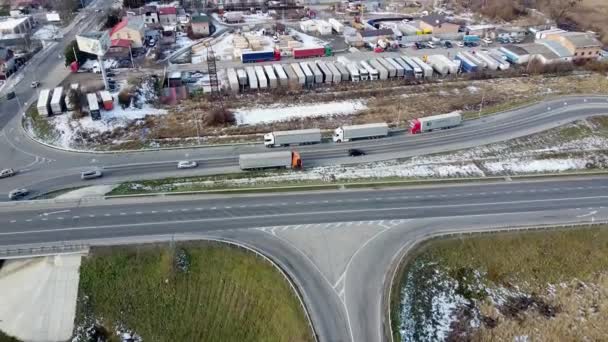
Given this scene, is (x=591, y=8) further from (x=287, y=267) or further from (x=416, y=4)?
(x=287, y=267)

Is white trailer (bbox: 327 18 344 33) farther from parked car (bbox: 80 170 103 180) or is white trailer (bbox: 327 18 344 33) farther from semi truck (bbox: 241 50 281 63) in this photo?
parked car (bbox: 80 170 103 180)

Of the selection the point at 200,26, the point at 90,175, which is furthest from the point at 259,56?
the point at 90,175

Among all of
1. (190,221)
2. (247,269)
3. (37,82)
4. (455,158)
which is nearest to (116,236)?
(190,221)

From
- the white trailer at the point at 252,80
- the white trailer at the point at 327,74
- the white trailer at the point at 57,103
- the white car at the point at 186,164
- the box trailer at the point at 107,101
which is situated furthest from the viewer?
the white trailer at the point at 327,74

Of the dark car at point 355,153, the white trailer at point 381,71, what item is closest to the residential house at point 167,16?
the white trailer at point 381,71

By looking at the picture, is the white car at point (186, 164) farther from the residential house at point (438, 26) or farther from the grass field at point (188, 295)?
the residential house at point (438, 26)
